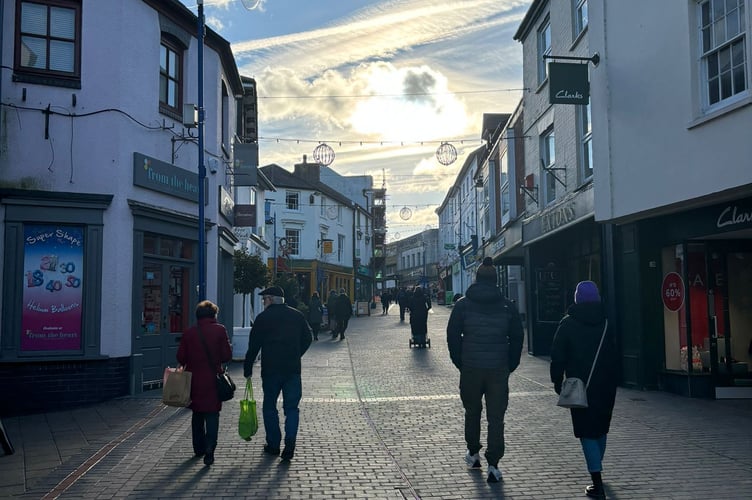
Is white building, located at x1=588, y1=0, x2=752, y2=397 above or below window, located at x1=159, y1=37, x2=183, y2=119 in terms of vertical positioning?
below

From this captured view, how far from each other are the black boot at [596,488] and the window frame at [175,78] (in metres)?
9.97

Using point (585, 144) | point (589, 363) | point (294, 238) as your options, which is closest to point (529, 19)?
point (585, 144)

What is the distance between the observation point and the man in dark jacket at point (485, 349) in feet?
22.9

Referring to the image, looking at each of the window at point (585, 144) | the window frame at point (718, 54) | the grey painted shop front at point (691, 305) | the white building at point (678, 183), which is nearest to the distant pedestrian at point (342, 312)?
the window at point (585, 144)

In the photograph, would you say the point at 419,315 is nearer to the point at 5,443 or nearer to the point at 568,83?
the point at 568,83

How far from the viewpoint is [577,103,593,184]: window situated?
595 inches

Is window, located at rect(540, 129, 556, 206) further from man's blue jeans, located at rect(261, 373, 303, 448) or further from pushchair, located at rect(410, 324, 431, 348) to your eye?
man's blue jeans, located at rect(261, 373, 303, 448)

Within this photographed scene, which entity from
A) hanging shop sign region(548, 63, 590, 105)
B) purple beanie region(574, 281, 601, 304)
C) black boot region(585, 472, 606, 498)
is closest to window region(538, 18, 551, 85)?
hanging shop sign region(548, 63, 590, 105)

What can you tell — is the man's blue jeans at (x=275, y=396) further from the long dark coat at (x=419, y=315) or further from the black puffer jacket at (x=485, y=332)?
the long dark coat at (x=419, y=315)

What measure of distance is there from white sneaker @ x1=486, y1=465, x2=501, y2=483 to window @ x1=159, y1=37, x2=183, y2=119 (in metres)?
9.23

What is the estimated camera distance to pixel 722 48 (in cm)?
988

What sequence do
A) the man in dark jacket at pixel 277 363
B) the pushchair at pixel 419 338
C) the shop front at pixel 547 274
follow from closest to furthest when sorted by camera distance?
the man in dark jacket at pixel 277 363, the shop front at pixel 547 274, the pushchair at pixel 419 338

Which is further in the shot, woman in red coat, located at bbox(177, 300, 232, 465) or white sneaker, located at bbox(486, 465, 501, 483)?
woman in red coat, located at bbox(177, 300, 232, 465)

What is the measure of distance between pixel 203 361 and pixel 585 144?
33.9 feet
